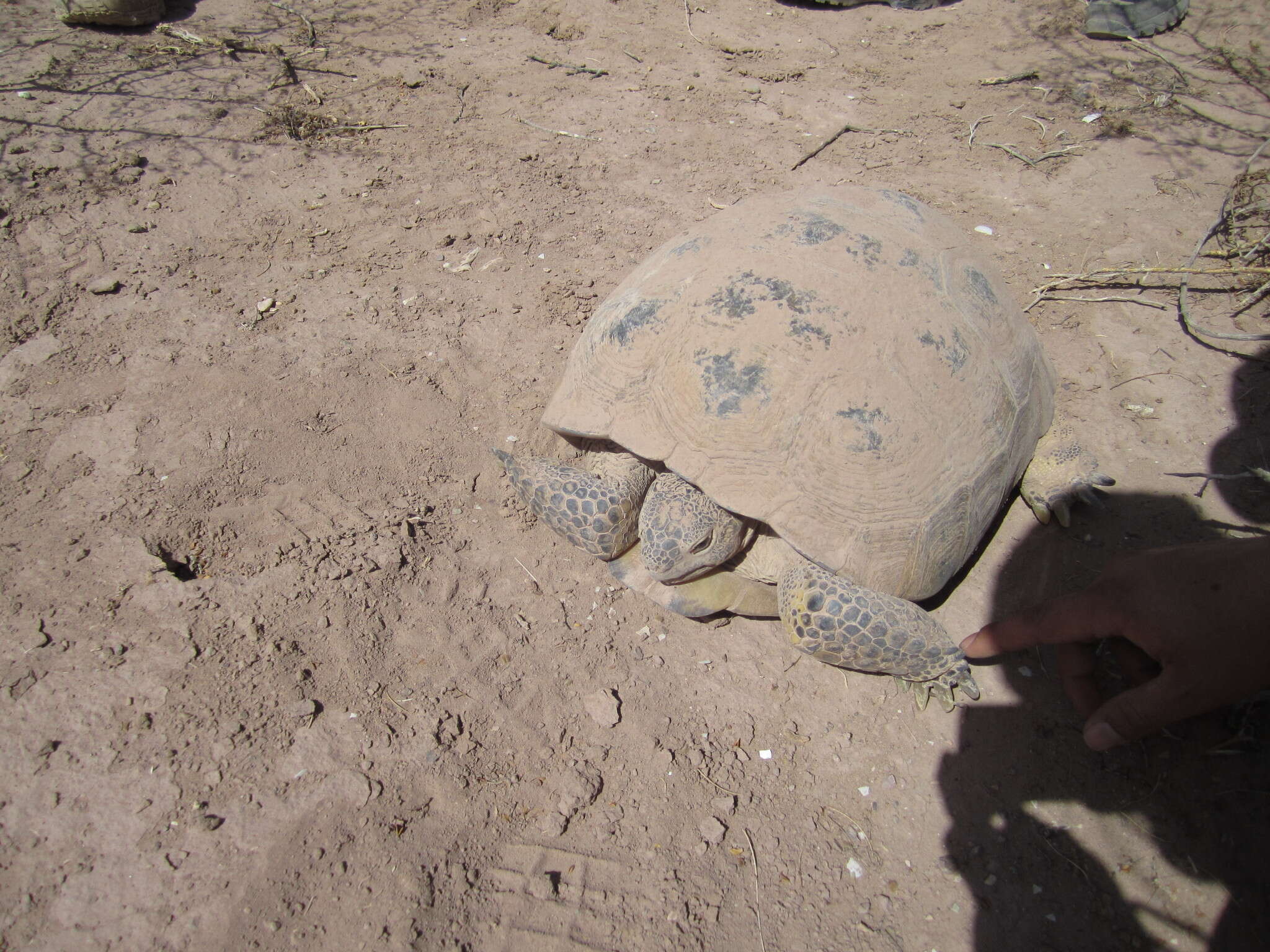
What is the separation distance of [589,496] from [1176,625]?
1931mm

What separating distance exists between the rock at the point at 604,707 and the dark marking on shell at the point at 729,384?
1.13 metres

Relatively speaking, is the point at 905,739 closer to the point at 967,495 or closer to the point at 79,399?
the point at 967,495

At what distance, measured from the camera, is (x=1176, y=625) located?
1823 millimetres

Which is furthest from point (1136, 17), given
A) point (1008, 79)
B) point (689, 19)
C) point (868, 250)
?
point (868, 250)

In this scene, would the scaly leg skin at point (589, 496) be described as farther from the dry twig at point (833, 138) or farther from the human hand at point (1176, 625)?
the dry twig at point (833, 138)

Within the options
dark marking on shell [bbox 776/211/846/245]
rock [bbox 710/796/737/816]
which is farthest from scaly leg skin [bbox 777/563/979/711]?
dark marking on shell [bbox 776/211/846/245]

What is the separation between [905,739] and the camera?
2418 mm

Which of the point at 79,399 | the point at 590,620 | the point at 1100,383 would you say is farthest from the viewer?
the point at 1100,383

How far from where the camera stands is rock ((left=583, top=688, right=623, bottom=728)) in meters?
2.37

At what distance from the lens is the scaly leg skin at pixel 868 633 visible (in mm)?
2301

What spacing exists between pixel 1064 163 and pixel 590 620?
505 centimetres

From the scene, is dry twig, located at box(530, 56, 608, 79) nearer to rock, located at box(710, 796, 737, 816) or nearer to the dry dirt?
the dry dirt

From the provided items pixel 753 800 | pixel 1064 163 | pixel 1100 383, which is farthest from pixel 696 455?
pixel 1064 163

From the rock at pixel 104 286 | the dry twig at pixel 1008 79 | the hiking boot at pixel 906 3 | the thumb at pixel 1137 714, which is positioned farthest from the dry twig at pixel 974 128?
the rock at pixel 104 286
